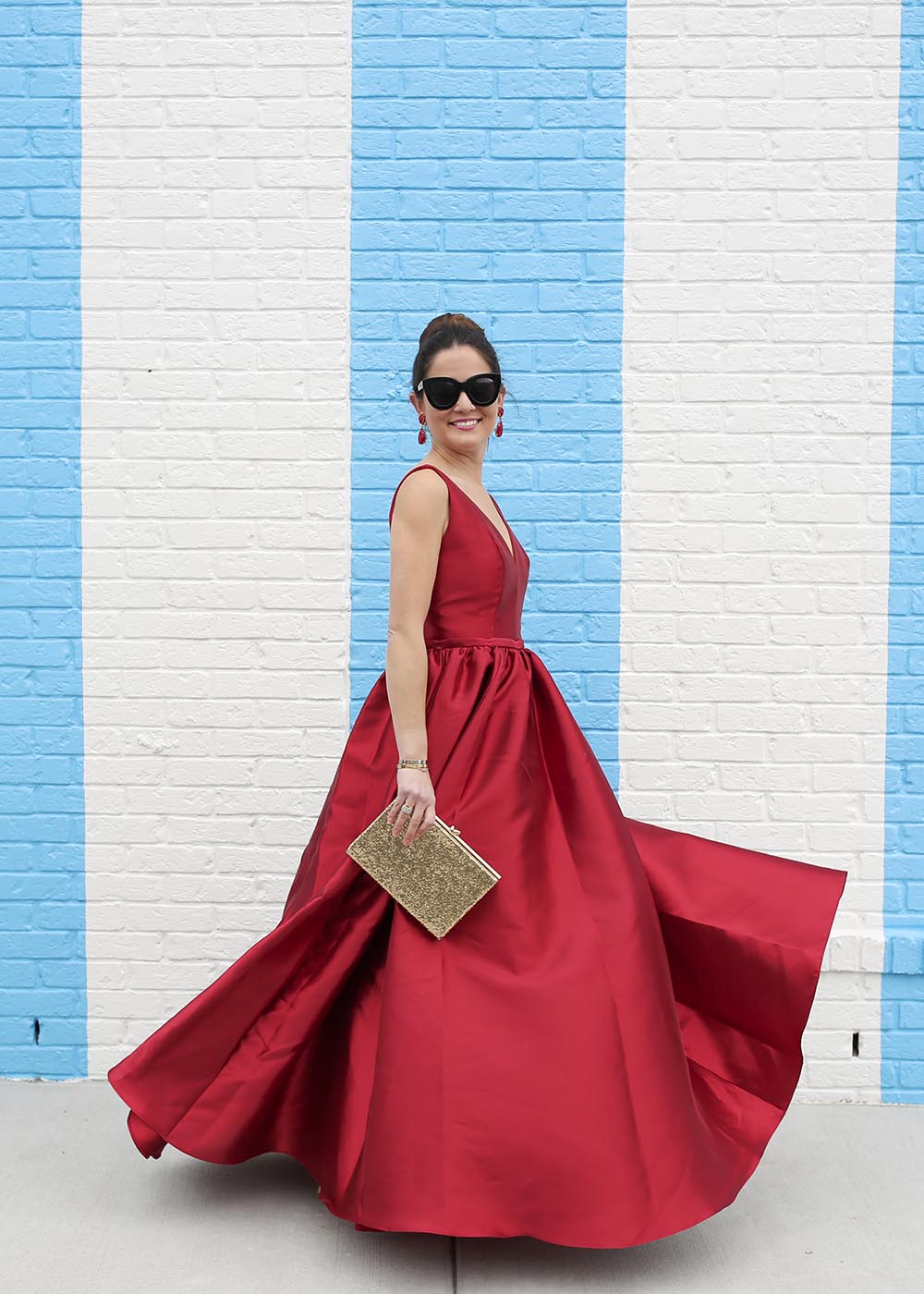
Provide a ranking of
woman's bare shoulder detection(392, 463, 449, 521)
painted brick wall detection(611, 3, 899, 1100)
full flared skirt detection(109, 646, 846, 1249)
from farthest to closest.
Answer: painted brick wall detection(611, 3, 899, 1100)
woman's bare shoulder detection(392, 463, 449, 521)
full flared skirt detection(109, 646, 846, 1249)

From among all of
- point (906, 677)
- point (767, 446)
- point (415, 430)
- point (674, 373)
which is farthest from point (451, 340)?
point (906, 677)

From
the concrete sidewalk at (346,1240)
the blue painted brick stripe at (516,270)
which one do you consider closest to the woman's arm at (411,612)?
the concrete sidewalk at (346,1240)

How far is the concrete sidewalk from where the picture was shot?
2.39m

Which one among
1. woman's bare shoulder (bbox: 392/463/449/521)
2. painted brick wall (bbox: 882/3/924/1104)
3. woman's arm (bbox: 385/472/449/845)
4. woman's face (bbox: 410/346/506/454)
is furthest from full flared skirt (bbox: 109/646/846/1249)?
painted brick wall (bbox: 882/3/924/1104)

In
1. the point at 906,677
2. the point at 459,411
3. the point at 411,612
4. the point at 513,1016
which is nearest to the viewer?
the point at 513,1016

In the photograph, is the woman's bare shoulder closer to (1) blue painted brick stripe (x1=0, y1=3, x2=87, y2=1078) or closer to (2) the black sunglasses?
(2) the black sunglasses

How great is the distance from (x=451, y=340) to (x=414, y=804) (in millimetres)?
982

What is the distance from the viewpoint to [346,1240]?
255cm

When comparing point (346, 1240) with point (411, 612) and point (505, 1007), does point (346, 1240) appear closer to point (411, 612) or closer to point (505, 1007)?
point (505, 1007)

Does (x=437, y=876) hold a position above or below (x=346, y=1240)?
above

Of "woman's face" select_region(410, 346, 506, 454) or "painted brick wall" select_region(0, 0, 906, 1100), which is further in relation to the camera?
"painted brick wall" select_region(0, 0, 906, 1100)

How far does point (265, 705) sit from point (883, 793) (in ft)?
5.81

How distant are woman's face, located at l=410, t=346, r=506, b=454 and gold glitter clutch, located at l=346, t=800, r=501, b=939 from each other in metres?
0.81

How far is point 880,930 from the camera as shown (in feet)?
11.4
